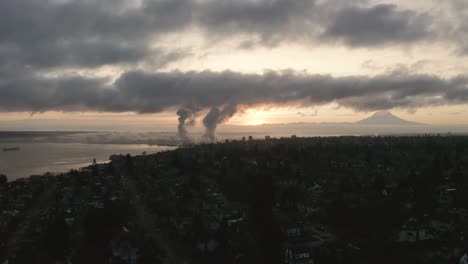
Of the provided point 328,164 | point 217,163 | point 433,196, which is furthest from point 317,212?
point 217,163

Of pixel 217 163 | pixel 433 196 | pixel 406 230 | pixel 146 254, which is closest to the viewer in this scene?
pixel 146 254

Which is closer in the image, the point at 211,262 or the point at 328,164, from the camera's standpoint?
the point at 211,262

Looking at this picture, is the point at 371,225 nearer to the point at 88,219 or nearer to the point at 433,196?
the point at 433,196

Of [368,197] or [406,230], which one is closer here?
[406,230]

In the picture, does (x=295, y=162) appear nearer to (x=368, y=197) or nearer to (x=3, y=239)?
(x=368, y=197)

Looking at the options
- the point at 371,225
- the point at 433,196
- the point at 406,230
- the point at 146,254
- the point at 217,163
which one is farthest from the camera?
the point at 217,163

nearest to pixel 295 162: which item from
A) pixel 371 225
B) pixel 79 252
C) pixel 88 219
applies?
pixel 371 225

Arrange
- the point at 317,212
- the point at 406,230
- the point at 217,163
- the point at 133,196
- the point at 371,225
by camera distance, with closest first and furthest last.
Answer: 1. the point at 406,230
2. the point at 371,225
3. the point at 317,212
4. the point at 133,196
5. the point at 217,163

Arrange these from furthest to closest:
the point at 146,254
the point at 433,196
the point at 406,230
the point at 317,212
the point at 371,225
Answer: the point at 433,196, the point at 317,212, the point at 371,225, the point at 406,230, the point at 146,254
